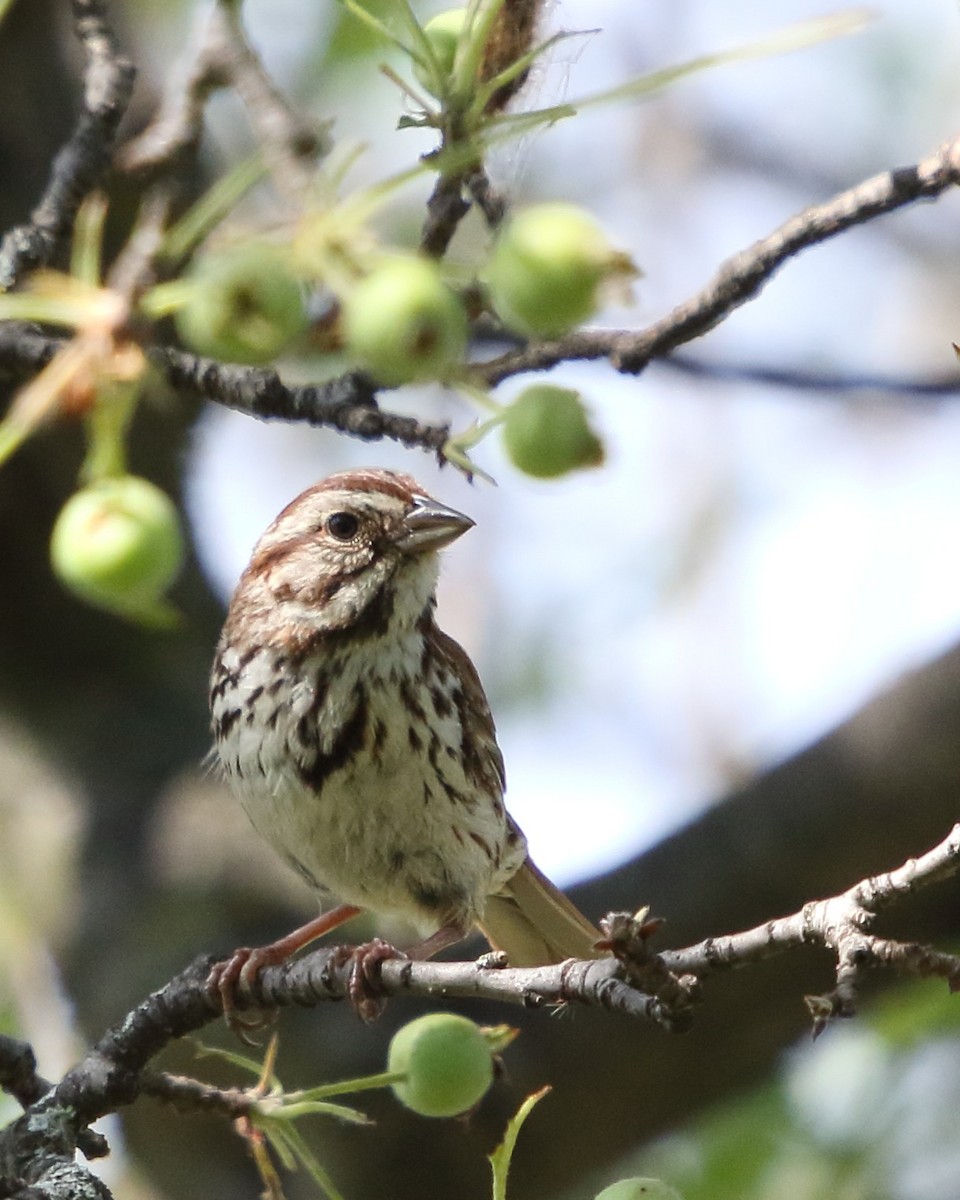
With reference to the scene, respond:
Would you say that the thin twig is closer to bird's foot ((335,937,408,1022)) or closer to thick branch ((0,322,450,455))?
thick branch ((0,322,450,455))

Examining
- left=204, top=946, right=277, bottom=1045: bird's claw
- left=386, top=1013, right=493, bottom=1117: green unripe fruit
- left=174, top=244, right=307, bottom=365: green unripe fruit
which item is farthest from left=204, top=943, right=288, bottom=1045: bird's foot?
left=174, top=244, right=307, bottom=365: green unripe fruit

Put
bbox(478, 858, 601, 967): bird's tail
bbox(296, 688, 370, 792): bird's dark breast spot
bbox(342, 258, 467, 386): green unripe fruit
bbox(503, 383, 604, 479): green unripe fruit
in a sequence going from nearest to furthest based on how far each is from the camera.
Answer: bbox(342, 258, 467, 386): green unripe fruit < bbox(503, 383, 604, 479): green unripe fruit < bbox(296, 688, 370, 792): bird's dark breast spot < bbox(478, 858, 601, 967): bird's tail

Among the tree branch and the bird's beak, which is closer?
the tree branch

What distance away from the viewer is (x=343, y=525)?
14.9 feet

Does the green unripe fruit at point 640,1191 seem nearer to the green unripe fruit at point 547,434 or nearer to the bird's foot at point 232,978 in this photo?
the green unripe fruit at point 547,434

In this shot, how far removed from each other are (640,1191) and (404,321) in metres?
1.06

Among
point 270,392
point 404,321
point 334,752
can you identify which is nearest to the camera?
point 404,321

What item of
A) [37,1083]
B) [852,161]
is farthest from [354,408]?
A: [852,161]

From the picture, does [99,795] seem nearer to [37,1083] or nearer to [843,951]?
[37,1083]

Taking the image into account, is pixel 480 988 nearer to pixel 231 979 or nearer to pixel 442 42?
pixel 231 979

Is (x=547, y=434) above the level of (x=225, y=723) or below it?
below

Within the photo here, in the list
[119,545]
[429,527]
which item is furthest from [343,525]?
[119,545]

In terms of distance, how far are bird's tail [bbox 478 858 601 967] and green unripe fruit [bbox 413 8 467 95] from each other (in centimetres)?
340

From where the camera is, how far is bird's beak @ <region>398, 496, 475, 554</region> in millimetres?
4293
